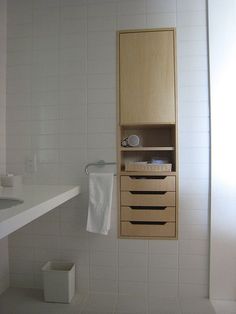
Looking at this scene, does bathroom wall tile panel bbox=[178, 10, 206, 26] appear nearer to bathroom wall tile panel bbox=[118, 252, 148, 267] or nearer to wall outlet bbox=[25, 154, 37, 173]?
wall outlet bbox=[25, 154, 37, 173]

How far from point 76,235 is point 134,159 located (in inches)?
28.9

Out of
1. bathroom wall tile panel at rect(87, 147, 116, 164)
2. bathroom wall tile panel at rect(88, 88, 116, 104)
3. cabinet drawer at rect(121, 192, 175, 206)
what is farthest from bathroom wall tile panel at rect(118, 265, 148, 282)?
bathroom wall tile panel at rect(88, 88, 116, 104)

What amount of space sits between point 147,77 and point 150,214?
99 centimetres

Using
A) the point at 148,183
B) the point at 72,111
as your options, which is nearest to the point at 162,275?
the point at 148,183

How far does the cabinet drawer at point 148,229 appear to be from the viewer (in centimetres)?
171

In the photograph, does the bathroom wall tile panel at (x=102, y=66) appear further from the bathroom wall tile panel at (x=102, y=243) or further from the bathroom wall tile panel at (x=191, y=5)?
the bathroom wall tile panel at (x=102, y=243)

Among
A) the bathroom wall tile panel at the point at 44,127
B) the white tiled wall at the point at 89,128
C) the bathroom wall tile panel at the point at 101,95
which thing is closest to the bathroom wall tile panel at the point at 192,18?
the white tiled wall at the point at 89,128

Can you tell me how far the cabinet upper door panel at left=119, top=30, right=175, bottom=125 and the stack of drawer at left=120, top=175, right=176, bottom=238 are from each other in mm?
432

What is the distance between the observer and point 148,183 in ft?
5.60

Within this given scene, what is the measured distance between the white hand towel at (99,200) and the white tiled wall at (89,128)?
0.43ft

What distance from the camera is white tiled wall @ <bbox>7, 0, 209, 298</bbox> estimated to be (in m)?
1.72

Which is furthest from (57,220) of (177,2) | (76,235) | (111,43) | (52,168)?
(177,2)

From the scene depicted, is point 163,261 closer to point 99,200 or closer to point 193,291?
point 193,291

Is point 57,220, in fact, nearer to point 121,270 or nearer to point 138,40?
point 121,270
